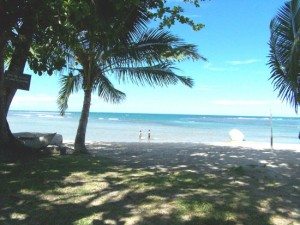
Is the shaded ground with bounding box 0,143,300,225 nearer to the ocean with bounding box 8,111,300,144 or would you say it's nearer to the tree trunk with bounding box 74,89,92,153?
the tree trunk with bounding box 74,89,92,153

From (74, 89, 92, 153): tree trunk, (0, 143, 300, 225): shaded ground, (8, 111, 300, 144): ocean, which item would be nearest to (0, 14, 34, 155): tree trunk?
(0, 143, 300, 225): shaded ground

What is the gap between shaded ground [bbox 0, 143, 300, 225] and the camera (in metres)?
5.57

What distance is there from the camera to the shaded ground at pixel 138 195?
5.57m

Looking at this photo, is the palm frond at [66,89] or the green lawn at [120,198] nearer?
the green lawn at [120,198]

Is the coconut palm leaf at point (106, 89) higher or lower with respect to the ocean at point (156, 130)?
higher

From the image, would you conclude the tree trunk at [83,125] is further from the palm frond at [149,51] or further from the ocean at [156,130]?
the ocean at [156,130]

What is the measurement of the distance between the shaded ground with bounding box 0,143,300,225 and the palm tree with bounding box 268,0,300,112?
2245 mm

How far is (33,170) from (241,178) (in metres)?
4.05

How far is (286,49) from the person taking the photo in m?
10.1

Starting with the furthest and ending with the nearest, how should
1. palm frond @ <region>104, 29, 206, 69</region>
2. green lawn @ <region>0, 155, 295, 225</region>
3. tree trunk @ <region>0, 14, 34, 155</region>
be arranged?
palm frond @ <region>104, 29, 206, 69</region>, tree trunk @ <region>0, 14, 34, 155</region>, green lawn @ <region>0, 155, 295, 225</region>

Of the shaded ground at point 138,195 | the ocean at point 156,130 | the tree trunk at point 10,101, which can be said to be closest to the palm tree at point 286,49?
the shaded ground at point 138,195

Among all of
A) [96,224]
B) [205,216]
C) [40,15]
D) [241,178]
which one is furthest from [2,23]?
[241,178]

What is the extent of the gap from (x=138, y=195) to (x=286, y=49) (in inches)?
226

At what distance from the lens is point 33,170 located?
8125 millimetres
